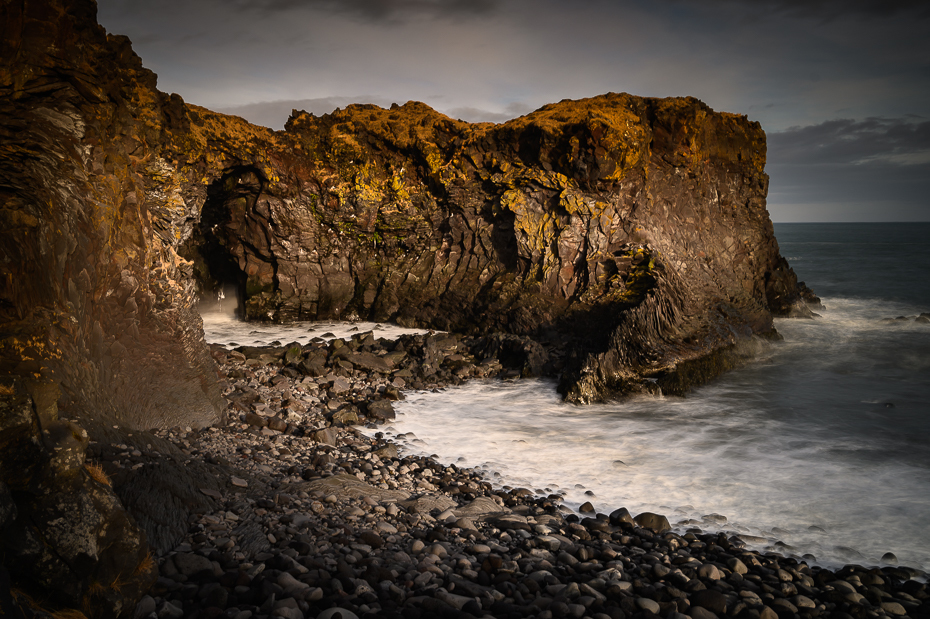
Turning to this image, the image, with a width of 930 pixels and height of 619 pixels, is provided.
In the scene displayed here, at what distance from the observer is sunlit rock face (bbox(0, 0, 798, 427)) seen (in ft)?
21.2

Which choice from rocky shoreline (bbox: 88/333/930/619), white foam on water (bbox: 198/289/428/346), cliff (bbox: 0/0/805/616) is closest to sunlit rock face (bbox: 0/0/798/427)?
cliff (bbox: 0/0/805/616)

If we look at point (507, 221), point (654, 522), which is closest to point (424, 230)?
point (507, 221)

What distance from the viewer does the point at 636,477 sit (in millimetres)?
6777

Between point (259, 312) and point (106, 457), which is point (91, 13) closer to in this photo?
point (106, 457)

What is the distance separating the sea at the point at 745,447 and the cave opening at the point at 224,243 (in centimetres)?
310

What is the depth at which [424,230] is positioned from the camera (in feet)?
54.8

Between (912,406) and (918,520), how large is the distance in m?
5.60

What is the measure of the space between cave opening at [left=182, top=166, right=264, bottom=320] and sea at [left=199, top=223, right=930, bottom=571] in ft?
10.2

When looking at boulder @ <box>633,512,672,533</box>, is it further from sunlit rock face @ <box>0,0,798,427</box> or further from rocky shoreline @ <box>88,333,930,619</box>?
sunlit rock face @ <box>0,0,798,427</box>

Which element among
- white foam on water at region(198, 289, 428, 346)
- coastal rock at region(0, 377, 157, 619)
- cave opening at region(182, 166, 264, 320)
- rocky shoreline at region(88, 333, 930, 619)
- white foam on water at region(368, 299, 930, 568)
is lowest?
white foam on water at region(368, 299, 930, 568)

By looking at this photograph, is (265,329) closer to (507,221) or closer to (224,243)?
(224,243)

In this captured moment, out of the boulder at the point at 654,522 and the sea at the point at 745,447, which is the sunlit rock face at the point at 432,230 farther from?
the boulder at the point at 654,522

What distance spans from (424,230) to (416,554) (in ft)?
43.6

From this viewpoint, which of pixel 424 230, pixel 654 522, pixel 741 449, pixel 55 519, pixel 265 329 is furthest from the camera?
pixel 424 230
